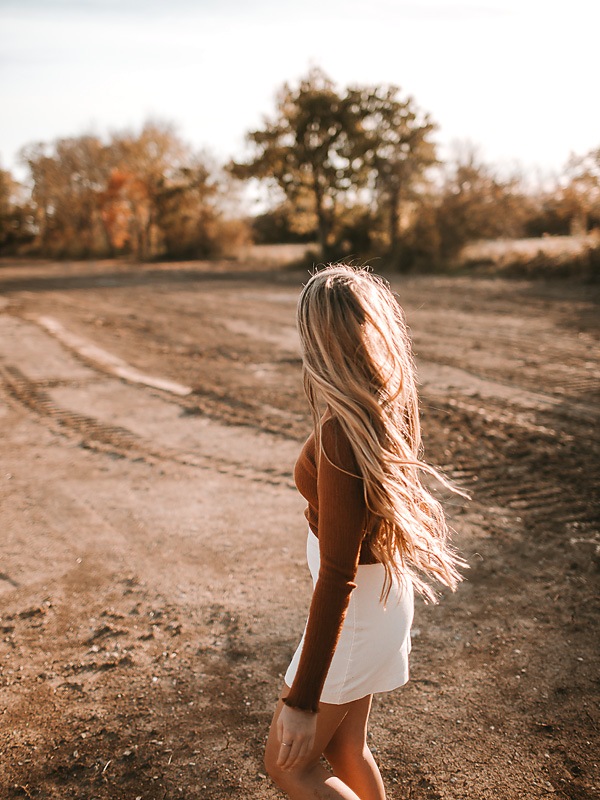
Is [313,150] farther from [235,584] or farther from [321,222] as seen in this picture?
[235,584]

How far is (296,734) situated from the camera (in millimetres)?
1510

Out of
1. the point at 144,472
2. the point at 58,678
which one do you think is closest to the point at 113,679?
the point at 58,678

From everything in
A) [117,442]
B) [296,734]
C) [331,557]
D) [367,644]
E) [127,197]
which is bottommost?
[117,442]

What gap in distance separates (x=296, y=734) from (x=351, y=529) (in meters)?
0.54

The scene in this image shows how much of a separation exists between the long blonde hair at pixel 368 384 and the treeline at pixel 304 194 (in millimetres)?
17478

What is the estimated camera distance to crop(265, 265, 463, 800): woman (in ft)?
4.89

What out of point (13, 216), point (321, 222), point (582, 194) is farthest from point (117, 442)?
point (13, 216)

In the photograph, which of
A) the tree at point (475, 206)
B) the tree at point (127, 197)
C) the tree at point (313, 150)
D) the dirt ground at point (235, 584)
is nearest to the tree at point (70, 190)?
the tree at point (127, 197)

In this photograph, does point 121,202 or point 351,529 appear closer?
point 351,529

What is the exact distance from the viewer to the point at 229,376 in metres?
8.47

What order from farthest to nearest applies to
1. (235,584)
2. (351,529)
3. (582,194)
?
(582,194)
(235,584)
(351,529)

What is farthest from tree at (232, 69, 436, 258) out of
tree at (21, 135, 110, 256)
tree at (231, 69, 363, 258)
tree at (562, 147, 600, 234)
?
tree at (21, 135, 110, 256)

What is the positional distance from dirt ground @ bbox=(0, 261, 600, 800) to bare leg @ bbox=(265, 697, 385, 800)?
0.64 meters

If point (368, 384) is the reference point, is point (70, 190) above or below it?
above
